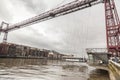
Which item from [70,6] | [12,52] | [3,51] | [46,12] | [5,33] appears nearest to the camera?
[70,6]

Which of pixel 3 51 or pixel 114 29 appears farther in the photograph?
pixel 3 51

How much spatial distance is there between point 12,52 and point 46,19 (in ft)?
106

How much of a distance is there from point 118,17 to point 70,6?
290 inches

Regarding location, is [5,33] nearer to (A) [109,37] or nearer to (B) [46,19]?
(B) [46,19]

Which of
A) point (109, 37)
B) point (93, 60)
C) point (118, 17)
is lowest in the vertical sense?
point (93, 60)

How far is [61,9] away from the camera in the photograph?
72.0ft

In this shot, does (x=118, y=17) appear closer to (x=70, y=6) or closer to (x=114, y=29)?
(x=114, y=29)

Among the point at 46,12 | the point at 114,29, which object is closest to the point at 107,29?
the point at 114,29

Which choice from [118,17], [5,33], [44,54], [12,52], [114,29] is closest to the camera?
[114,29]

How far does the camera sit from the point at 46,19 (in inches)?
1006

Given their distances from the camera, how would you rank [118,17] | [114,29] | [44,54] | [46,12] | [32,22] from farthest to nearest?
[44,54] → [32,22] → [46,12] → [118,17] → [114,29]

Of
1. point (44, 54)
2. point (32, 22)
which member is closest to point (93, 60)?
point (32, 22)

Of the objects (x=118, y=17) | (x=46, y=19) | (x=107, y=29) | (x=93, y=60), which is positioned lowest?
(x=93, y=60)

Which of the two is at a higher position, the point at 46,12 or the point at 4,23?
the point at 4,23
